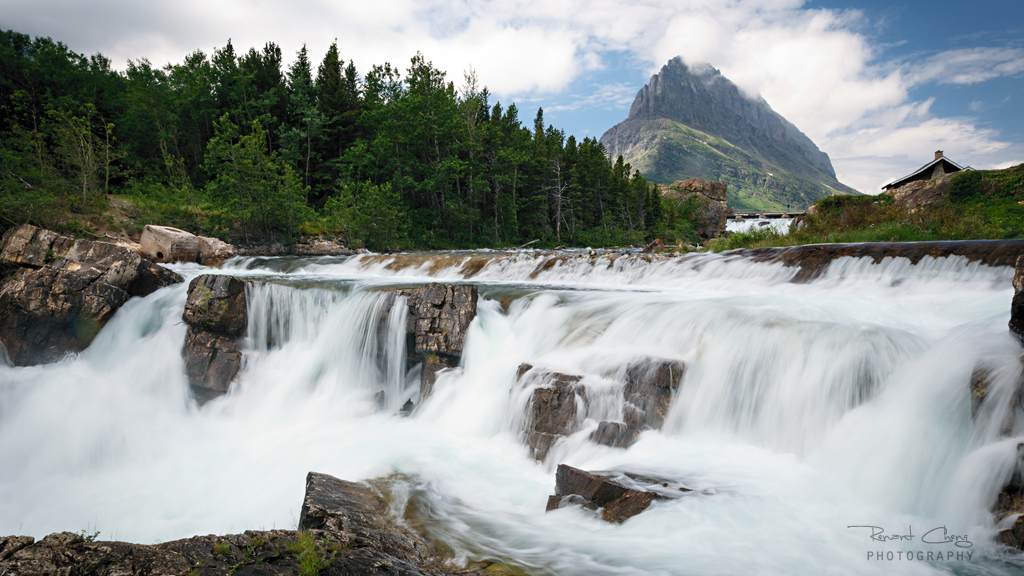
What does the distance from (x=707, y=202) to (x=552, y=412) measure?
69.2m

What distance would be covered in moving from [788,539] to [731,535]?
0.49 metres

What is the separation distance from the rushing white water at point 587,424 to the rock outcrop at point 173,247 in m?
8.84

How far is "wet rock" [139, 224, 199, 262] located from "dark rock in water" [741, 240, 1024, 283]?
21.2 m

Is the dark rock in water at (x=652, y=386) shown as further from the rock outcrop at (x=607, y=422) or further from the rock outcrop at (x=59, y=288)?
the rock outcrop at (x=59, y=288)

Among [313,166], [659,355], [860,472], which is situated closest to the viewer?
[860,472]

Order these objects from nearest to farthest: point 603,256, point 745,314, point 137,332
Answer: point 745,314 → point 137,332 → point 603,256

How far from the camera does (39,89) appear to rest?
28859 mm

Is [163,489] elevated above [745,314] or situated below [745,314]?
below

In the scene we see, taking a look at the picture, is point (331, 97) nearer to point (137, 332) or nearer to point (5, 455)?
point (137, 332)

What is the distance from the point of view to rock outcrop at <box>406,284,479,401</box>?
8.38 meters

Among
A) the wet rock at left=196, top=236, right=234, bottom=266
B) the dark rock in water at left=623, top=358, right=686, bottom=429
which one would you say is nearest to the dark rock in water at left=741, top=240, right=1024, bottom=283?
the dark rock in water at left=623, top=358, right=686, bottom=429

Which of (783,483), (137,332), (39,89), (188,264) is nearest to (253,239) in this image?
(188,264)

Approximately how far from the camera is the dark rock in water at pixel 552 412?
607 cm

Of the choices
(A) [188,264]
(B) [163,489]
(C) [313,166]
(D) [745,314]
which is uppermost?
(C) [313,166]
